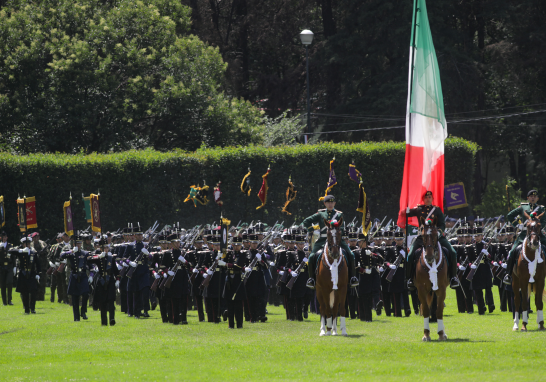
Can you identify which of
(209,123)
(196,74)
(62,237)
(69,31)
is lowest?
(62,237)

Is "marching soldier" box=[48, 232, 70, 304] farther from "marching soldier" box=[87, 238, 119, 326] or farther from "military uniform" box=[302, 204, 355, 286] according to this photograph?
"military uniform" box=[302, 204, 355, 286]

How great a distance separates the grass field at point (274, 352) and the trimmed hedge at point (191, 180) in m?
12.9

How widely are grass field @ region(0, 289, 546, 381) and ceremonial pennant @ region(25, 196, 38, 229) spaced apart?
32.9ft

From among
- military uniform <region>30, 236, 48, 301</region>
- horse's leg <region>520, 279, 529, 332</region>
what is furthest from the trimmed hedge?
horse's leg <region>520, 279, 529, 332</region>

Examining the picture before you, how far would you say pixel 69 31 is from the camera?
122 feet

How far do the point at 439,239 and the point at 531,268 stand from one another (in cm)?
222

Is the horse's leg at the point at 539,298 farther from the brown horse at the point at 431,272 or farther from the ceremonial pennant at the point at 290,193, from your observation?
the ceremonial pennant at the point at 290,193

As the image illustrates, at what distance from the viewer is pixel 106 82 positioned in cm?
3556

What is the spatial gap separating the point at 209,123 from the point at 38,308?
16250 mm

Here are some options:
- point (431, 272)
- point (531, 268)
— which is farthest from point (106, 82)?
point (431, 272)

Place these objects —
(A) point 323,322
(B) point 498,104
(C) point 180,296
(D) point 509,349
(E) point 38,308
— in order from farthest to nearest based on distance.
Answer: (B) point 498,104 → (E) point 38,308 → (C) point 180,296 → (A) point 323,322 → (D) point 509,349

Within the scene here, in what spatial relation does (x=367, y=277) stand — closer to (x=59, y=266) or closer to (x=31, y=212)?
(x=59, y=266)

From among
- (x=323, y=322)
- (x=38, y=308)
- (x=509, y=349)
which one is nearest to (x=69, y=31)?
(x=38, y=308)

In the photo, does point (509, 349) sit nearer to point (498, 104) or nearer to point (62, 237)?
point (62, 237)
